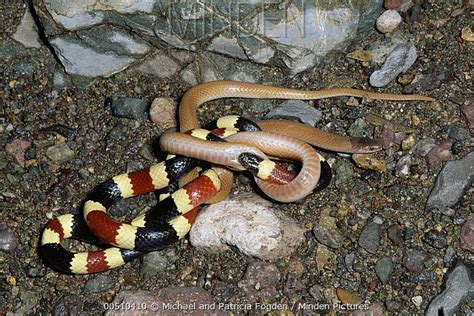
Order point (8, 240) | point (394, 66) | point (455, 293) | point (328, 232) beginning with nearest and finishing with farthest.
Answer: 1. point (455, 293)
2. point (328, 232)
3. point (8, 240)
4. point (394, 66)

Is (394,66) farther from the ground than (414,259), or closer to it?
farther from the ground

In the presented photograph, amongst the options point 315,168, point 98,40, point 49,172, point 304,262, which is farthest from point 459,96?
point 49,172

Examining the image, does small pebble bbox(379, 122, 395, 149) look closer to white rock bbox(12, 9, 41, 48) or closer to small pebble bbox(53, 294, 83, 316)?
small pebble bbox(53, 294, 83, 316)

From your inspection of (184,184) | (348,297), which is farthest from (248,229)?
(348,297)

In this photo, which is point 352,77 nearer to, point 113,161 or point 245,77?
point 245,77

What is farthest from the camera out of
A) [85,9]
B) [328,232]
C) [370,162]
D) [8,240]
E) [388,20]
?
[388,20]

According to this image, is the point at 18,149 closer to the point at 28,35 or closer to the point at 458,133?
the point at 28,35
